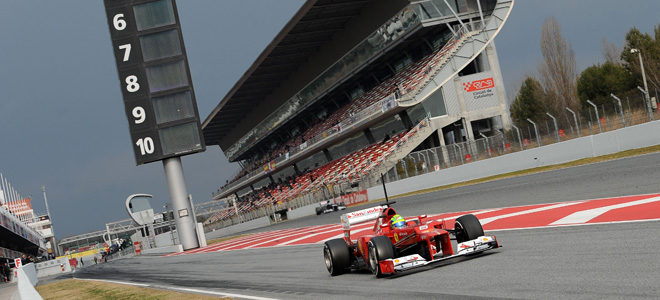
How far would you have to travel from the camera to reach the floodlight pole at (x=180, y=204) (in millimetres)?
34594

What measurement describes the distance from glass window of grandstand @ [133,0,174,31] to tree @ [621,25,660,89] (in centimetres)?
3637

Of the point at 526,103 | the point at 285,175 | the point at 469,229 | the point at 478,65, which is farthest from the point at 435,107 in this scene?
the point at 526,103

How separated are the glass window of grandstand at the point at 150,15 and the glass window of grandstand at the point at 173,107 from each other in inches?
144

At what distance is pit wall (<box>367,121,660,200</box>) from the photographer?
24.4 meters

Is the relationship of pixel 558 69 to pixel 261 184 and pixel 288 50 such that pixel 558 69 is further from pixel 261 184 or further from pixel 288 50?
pixel 261 184

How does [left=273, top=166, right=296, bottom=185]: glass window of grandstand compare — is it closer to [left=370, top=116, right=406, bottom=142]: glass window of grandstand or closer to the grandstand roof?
the grandstand roof

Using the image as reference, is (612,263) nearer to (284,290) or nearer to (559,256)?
(559,256)

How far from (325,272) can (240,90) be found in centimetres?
5527

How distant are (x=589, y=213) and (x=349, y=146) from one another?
131 ft

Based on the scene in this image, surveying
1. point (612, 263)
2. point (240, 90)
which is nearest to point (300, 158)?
point (240, 90)

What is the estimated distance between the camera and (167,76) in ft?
109

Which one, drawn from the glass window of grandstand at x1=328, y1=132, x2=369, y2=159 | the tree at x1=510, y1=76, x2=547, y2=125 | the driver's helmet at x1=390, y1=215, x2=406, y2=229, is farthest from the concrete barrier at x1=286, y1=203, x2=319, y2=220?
the driver's helmet at x1=390, y1=215, x2=406, y2=229

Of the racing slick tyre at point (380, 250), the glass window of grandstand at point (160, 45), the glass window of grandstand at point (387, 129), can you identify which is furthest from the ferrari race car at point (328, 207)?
the racing slick tyre at point (380, 250)

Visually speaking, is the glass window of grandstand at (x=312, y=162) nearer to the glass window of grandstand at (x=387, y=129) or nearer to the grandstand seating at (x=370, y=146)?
the grandstand seating at (x=370, y=146)
